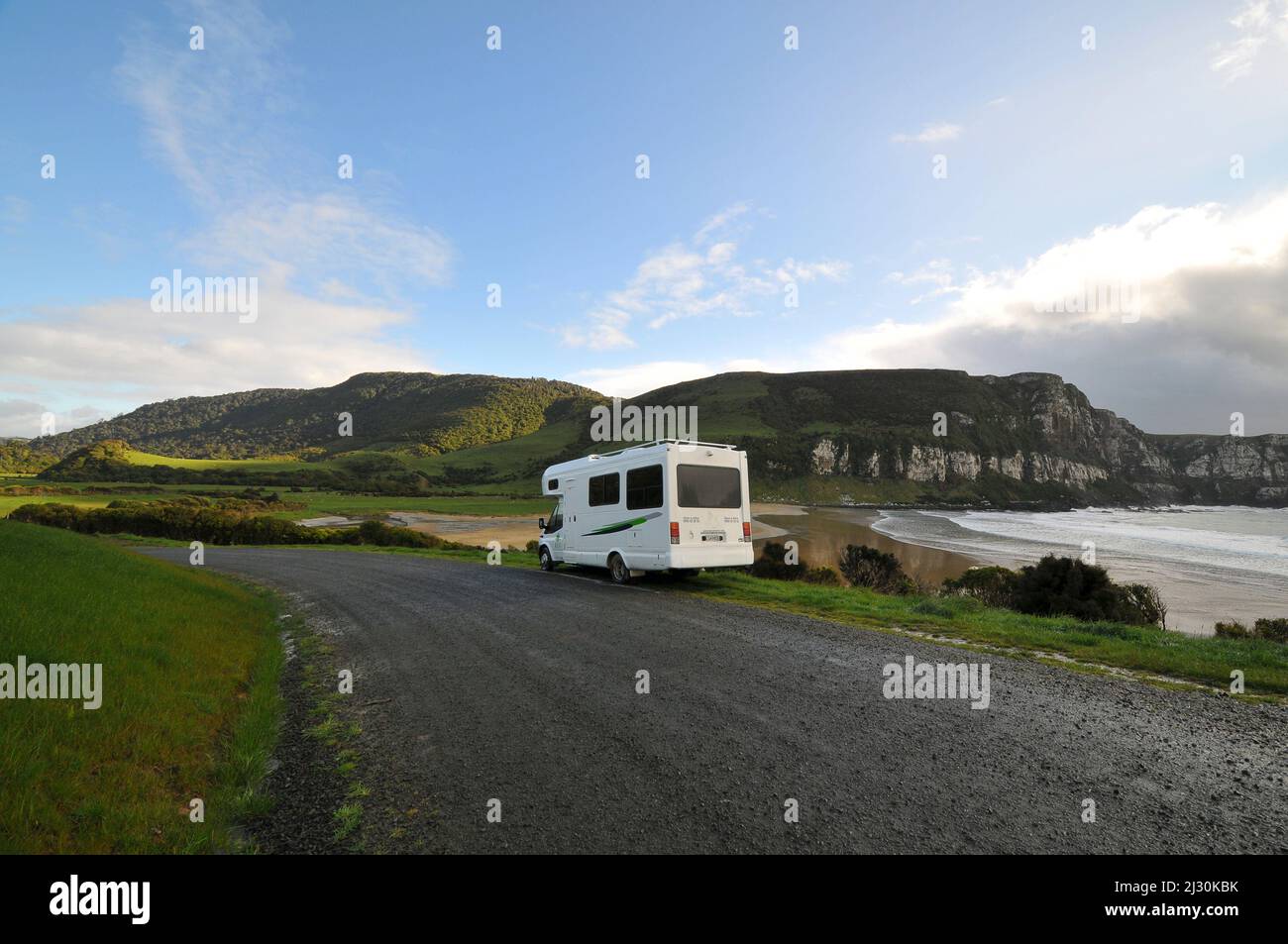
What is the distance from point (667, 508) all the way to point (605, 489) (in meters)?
2.74

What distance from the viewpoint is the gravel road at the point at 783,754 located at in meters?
3.57

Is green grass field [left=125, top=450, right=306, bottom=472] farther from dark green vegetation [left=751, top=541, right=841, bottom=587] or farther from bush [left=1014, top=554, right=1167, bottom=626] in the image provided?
bush [left=1014, top=554, right=1167, bottom=626]

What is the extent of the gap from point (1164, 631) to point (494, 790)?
11687 millimetres

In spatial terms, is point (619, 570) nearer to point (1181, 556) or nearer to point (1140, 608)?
point (1140, 608)

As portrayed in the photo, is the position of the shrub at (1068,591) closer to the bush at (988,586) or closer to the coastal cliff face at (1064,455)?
the bush at (988,586)

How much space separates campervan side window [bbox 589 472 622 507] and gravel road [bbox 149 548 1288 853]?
6964mm

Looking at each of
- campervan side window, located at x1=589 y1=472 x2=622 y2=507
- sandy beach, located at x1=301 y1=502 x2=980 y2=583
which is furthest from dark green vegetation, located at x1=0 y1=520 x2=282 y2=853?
sandy beach, located at x1=301 y1=502 x2=980 y2=583

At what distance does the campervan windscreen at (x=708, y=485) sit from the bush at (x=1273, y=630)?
10.9m

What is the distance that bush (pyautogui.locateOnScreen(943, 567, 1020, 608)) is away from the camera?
1492cm

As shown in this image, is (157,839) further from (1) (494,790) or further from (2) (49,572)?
(2) (49,572)

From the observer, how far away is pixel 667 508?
46.0ft
